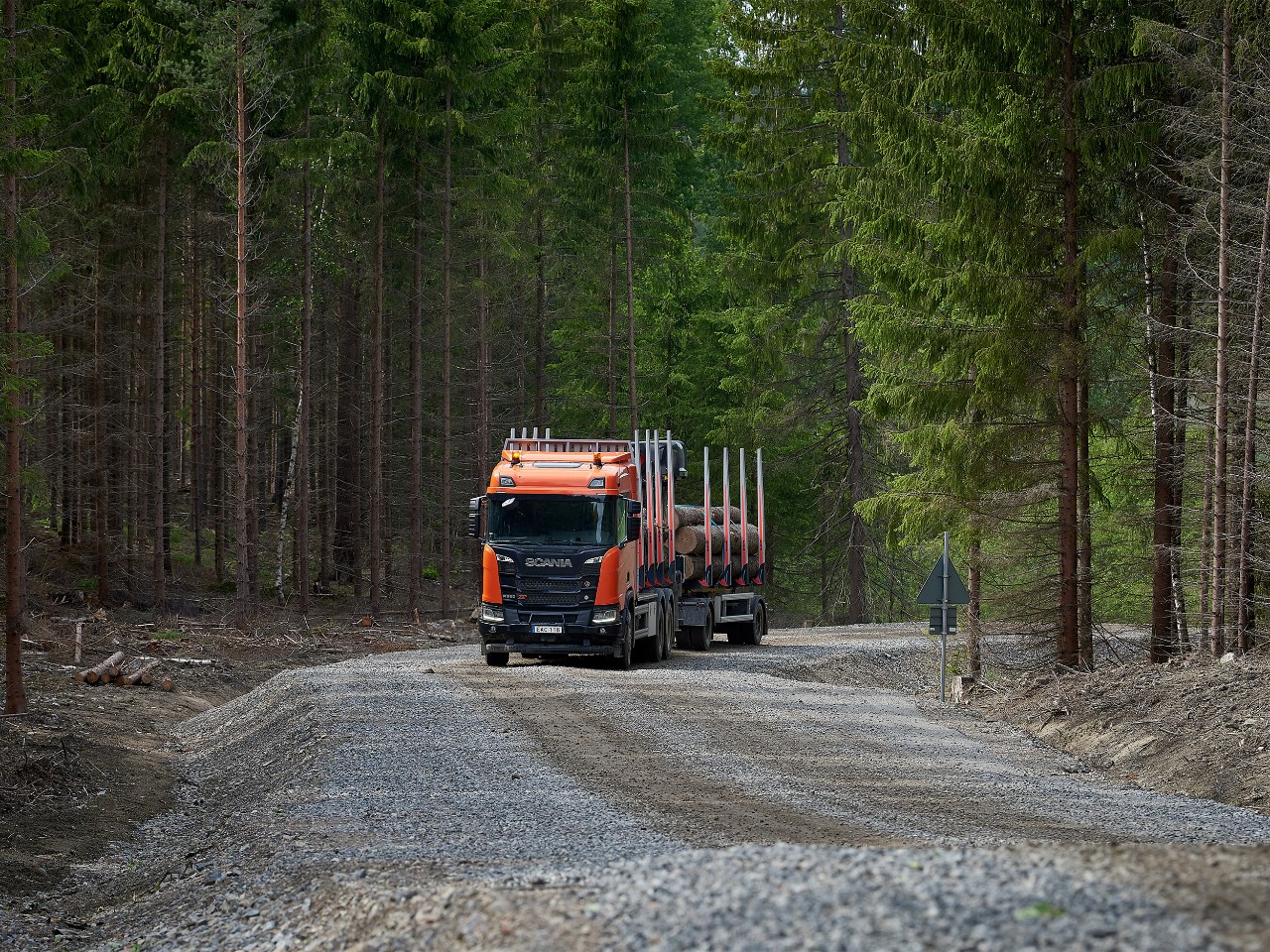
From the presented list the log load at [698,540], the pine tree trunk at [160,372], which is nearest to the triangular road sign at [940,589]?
the log load at [698,540]

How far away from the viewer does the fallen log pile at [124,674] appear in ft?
71.6

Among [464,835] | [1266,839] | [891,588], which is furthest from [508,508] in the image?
[891,588]

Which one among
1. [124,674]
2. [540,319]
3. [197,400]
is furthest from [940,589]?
[197,400]

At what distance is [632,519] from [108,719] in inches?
335

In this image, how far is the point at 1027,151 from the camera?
62.0 ft

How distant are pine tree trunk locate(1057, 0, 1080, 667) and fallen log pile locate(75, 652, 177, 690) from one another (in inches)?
550

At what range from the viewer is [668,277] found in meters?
45.9

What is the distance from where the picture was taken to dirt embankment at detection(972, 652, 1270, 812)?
13.6 meters

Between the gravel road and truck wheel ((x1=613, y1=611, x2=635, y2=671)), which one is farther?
truck wheel ((x1=613, y1=611, x2=635, y2=671))

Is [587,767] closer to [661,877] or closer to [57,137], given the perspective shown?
[661,877]

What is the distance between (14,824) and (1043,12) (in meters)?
16.0

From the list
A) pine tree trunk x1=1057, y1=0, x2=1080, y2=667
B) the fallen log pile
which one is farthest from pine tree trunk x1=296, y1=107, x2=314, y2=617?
pine tree trunk x1=1057, y1=0, x2=1080, y2=667

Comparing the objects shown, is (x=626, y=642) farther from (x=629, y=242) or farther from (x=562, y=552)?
(x=629, y=242)

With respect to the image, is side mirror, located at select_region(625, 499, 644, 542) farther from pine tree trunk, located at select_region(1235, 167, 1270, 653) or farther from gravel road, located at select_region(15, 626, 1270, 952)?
pine tree trunk, located at select_region(1235, 167, 1270, 653)
